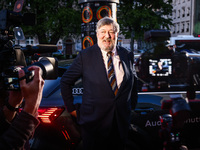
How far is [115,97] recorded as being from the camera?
7.57 feet

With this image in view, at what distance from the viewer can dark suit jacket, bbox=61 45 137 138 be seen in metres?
2.30

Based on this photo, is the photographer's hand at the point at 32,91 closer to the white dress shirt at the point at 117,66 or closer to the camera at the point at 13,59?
the camera at the point at 13,59

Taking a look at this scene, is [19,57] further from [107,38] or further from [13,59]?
[107,38]

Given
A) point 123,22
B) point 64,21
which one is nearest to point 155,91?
point 64,21

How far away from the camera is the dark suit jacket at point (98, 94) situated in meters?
2.30

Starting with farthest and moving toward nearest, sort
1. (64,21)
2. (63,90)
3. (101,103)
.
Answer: (64,21), (63,90), (101,103)

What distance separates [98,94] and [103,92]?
5 centimetres

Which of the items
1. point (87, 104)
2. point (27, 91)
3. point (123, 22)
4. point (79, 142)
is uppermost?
point (123, 22)

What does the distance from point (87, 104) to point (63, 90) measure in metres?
0.31

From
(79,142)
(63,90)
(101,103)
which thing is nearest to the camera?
(101,103)

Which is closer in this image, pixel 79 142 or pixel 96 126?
pixel 96 126

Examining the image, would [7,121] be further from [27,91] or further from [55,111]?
[55,111]

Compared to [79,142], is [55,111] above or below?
above

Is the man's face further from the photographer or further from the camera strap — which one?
the photographer
